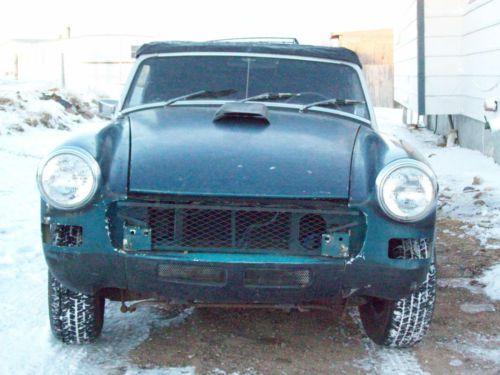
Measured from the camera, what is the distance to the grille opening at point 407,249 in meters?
3.14

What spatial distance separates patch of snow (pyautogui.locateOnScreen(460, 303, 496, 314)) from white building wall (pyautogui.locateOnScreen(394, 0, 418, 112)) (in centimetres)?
856

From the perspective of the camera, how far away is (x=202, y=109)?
3.98 metres

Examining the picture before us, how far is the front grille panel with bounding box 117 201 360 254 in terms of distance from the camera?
311 cm

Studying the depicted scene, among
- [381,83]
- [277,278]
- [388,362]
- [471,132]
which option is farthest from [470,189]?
[381,83]

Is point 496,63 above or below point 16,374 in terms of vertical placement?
above

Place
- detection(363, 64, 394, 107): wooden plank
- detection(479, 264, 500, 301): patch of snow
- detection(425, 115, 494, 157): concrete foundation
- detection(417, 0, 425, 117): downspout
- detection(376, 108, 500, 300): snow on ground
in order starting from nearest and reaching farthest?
detection(479, 264, 500, 301): patch of snow, detection(376, 108, 500, 300): snow on ground, detection(425, 115, 494, 157): concrete foundation, detection(417, 0, 425, 117): downspout, detection(363, 64, 394, 107): wooden plank

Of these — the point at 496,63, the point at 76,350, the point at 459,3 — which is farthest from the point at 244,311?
the point at 459,3

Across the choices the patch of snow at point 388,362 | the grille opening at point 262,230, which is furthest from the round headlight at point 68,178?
the patch of snow at point 388,362

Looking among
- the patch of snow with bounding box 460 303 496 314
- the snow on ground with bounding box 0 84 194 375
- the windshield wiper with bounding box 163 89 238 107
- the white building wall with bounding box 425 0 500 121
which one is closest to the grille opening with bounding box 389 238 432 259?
the snow on ground with bounding box 0 84 194 375

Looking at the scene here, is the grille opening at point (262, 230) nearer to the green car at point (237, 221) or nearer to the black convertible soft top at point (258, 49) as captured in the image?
the green car at point (237, 221)

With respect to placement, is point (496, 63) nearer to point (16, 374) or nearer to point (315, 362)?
point (315, 362)

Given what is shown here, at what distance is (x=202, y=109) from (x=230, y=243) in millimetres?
1136

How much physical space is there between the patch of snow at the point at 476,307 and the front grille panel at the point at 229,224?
5.16ft

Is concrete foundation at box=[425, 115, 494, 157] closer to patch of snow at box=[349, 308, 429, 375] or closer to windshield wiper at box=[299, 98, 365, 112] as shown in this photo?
windshield wiper at box=[299, 98, 365, 112]
